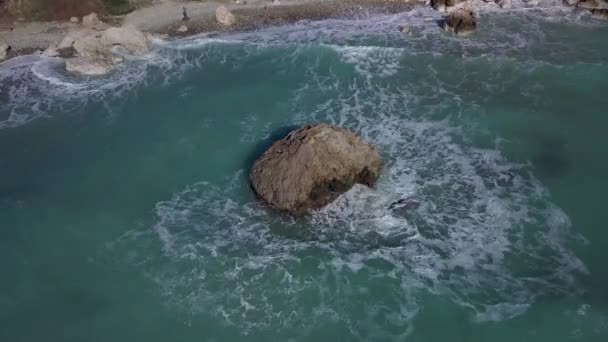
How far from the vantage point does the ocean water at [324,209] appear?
28.8m

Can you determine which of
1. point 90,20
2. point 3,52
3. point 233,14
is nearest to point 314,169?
point 233,14

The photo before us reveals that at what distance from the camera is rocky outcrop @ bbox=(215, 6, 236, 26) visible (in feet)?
178

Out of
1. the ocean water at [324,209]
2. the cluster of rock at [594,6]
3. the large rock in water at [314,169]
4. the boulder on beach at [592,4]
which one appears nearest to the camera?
the ocean water at [324,209]

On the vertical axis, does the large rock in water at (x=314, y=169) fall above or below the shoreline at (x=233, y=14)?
below

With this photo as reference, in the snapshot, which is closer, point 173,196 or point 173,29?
point 173,196

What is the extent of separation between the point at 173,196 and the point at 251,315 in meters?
11.0

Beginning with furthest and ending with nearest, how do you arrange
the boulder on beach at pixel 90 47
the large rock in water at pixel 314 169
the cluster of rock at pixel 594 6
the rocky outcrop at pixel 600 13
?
the cluster of rock at pixel 594 6
the rocky outcrop at pixel 600 13
the boulder on beach at pixel 90 47
the large rock in water at pixel 314 169

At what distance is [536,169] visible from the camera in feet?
119

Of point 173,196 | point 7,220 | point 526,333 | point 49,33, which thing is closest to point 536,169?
point 526,333

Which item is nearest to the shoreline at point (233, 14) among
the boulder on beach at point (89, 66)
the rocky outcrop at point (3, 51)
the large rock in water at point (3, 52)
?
the rocky outcrop at point (3, 51)

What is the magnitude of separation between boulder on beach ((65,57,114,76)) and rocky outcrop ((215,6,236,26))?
11.2 meters

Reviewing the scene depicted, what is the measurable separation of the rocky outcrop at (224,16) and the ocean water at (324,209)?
7.47ft

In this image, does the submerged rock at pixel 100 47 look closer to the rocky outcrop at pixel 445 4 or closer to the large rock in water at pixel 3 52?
the large rock in water at pixel 3 52

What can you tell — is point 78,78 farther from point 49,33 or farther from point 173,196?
point 173,196
